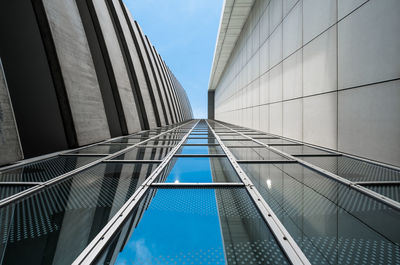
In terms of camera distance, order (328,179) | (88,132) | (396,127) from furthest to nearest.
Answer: (88,132)
(396,127)
(328,179)

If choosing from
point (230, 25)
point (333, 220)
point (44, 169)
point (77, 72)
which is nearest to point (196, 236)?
point (333, 220)

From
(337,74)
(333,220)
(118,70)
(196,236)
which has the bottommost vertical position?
(333,220)

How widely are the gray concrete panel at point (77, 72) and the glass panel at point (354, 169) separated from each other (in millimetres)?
6434

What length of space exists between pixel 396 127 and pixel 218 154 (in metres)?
3.64

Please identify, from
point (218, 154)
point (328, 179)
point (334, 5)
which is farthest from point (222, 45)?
point (328, 179)

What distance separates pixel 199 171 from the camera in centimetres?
432

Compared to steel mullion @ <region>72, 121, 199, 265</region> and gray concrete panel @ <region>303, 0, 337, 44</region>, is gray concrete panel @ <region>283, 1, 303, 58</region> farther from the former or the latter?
steel mullion @ <region>72, 121, 199, 265</region>

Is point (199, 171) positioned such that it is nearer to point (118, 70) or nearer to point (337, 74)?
point (337, 74)

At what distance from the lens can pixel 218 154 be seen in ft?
19.8

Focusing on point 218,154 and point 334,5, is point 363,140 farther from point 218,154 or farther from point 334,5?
point 334,5

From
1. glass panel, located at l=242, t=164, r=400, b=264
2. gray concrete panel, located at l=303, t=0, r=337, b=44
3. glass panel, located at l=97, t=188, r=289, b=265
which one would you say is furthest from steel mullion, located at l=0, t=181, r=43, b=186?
gray concrete panel, located at l=303, t=0, r=337, b=44

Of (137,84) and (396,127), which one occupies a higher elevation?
(137,84)

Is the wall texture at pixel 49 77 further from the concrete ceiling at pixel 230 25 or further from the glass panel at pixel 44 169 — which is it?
the concrete ceiling at pixel 230 25

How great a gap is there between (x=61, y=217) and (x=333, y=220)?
2.67m
